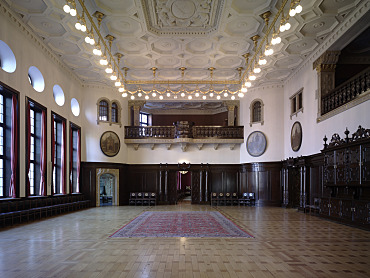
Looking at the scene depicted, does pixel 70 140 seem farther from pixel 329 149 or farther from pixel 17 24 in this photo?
pixel 329 149

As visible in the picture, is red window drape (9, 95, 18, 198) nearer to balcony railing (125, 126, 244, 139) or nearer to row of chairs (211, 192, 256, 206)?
balcony railing (125, 126, 244, 139)

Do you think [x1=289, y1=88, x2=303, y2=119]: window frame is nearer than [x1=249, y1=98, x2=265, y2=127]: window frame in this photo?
Yes

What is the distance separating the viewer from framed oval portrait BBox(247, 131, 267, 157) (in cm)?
1902

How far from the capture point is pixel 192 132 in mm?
20594

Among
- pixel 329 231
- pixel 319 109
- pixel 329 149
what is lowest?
pixel 329 231

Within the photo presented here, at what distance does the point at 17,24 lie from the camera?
10828mm

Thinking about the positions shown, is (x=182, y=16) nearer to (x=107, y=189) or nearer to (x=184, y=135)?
(x=184, y=135)

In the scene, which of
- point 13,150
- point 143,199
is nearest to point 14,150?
point 13,150

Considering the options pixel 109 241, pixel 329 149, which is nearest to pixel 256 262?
pixel 109 241

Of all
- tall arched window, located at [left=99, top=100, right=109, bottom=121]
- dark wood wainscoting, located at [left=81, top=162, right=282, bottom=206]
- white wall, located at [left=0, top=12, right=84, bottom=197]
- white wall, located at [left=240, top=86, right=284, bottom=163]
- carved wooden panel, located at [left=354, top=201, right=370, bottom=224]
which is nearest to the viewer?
carved wooden panel, located at [left=354, top=201, right=370, bottom=224]

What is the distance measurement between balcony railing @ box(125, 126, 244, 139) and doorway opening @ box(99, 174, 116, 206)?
300cm

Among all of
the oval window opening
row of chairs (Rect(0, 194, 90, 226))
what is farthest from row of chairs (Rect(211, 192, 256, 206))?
the oval window opening

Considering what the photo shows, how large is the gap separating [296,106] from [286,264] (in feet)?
41.1

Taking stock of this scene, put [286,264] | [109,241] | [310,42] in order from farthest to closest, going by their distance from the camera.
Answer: [310,42], [109,241], [286,264]
